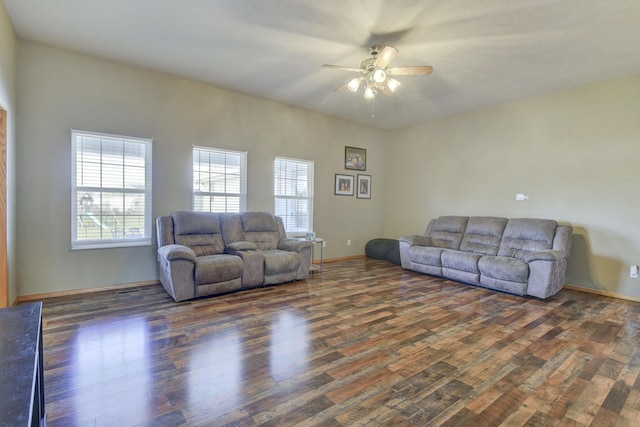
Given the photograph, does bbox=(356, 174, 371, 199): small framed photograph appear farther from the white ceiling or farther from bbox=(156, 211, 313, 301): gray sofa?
the white ceiling

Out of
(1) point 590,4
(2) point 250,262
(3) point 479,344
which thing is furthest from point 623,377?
(2) point 250,262

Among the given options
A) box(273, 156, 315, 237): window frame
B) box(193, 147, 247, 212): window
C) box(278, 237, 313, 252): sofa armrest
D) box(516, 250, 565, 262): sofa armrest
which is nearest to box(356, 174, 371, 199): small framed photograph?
box(273, 156, 315, 237): window frame

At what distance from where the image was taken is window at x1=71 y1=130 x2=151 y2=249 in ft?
12.4

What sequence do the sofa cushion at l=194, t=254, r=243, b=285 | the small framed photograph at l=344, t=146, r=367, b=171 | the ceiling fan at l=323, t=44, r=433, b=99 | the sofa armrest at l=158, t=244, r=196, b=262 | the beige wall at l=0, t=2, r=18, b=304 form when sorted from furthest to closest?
1. the small framed photograph at l=344, t=146, r=367, b=171
2. the sofa cushion at l=194, t=254, r=243, b=285
3. the sofa armrest at l=158, t=244, r=196, b=262
4. the ceiling fan at l=323, t=44, r=433, b=99
5. the beige wall at l=0, t=2, r=18, b=304

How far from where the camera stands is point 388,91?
3594 mm

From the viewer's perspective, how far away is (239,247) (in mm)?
4234

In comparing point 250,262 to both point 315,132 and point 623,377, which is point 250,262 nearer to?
point 315,132

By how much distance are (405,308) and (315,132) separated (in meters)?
3.79

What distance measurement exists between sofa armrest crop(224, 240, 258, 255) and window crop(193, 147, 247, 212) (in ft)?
2.71

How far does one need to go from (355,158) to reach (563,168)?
11.7 ft

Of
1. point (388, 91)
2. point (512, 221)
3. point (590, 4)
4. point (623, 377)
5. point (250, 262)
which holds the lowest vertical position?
point (623, 377)

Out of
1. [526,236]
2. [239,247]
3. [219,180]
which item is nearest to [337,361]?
[239,247]

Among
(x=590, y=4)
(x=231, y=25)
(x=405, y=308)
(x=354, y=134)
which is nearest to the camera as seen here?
(x=590, y=4)

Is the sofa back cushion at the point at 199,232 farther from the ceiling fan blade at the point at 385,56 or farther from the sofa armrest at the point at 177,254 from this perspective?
the ceiling fan blade at the point at 385,56
